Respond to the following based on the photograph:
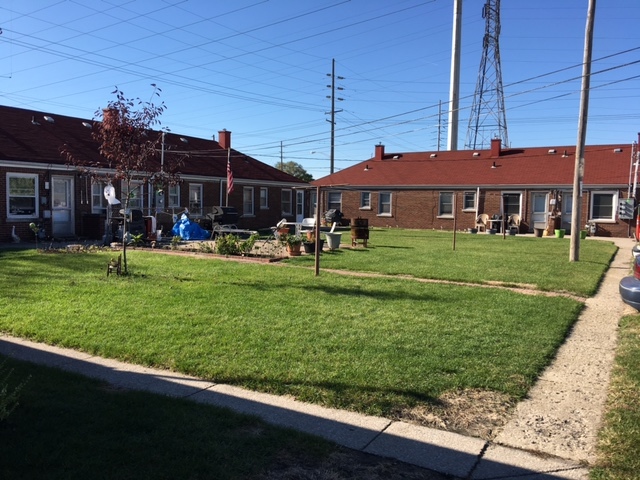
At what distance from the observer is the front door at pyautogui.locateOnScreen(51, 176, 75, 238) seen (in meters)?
19.5

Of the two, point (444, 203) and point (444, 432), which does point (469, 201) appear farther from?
point (444, 432)

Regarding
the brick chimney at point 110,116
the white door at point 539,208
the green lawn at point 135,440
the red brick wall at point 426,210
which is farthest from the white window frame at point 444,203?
the green lawn at point 135,440

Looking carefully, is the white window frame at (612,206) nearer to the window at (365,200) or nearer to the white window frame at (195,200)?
→ the window at (365,200)

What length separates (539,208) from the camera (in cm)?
2925

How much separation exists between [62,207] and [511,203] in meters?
23.6

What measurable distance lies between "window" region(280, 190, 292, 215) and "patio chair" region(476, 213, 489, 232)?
11.7 metres

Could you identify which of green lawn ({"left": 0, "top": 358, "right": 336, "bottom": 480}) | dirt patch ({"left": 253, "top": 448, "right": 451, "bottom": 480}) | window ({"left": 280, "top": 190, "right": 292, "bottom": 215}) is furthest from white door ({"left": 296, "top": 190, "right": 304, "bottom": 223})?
dirt patch ({"left": 253, "top": 448, "right": 451, "bottom": 480})

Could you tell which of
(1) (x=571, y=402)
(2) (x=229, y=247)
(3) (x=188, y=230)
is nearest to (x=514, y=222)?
Answer: (3) (x=188, y=230)

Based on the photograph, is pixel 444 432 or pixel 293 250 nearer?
pixel 444 432

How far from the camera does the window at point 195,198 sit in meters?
25.4

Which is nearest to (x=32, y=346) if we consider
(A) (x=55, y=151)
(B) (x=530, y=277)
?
(B) (x=530, y=277)

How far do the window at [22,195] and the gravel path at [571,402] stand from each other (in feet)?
59.9

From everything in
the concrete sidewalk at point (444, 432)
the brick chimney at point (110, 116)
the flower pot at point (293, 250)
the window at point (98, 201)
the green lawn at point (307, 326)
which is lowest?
the concrete sidewalk at point (444, 432)

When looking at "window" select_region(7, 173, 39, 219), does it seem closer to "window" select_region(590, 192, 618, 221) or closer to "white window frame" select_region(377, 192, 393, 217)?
"white window frame" select_region(377, 192, 393, 217)
